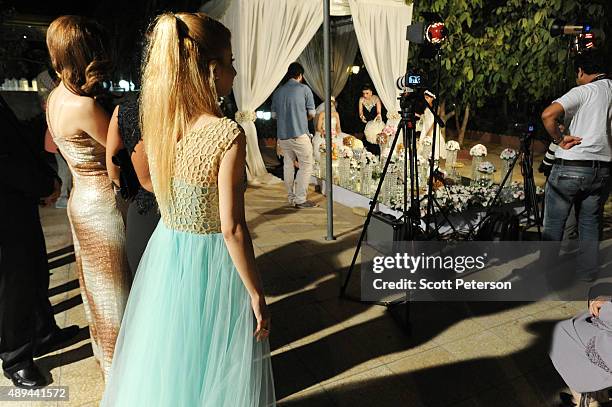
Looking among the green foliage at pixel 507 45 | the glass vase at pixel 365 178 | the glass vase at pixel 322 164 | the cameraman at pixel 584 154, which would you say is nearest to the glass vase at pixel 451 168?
the glass vase at pixel 365 178

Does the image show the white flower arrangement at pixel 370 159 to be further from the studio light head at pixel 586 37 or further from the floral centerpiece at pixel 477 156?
the studio light head at pixel 586 37

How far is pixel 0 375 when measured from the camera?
7.91 feet

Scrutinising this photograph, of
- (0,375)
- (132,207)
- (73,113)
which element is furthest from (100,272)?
(0,375)

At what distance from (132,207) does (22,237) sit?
2.22ft

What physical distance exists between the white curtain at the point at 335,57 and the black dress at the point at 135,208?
6972mm

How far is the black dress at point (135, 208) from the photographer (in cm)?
177

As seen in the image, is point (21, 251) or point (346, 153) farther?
point (346, 153)

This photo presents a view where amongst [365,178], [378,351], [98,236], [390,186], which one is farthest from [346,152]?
[98,236]

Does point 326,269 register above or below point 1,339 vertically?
below

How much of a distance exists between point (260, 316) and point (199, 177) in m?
0.50

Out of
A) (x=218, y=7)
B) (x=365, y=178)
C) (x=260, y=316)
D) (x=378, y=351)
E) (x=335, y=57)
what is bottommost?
(x=378, y=351)

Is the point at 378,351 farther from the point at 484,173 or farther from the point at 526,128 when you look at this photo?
the point at 484,173

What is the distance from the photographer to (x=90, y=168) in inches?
79.7

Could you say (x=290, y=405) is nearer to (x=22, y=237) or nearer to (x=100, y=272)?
(x=100, y=272)
